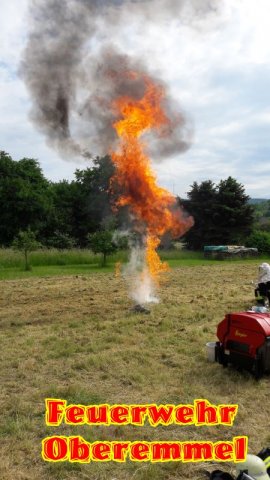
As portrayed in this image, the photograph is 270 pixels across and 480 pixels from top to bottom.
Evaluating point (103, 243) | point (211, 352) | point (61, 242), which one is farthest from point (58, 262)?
point (211, 352)

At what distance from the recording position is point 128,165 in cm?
1272

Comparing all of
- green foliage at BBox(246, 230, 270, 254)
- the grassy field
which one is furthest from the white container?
green foliage at BBox(246, 230, 270, 254)

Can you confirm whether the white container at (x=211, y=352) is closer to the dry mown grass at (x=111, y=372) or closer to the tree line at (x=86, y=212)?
the dry mown grass at (x=111, y=372)

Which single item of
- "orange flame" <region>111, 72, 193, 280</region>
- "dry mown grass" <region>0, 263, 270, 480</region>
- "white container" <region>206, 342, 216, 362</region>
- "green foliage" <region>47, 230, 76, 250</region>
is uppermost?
"orange flame" <region>111, 72, 193, 280</region>

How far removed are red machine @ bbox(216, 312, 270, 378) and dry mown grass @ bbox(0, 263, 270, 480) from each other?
0.29 m

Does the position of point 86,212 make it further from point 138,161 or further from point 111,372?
point 111,372

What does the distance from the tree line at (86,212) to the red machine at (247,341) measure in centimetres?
3662

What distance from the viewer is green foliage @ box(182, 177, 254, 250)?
150 feet

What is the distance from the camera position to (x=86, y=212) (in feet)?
161

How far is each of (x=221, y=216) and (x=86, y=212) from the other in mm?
15759

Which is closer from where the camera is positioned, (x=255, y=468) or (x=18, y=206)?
(x=255, y=468)

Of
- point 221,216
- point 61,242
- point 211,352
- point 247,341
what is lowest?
point 211,352

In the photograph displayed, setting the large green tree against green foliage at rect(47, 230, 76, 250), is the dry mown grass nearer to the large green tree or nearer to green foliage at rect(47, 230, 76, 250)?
green foliage at rect(47, 230, 76, 250)

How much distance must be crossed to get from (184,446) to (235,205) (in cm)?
4348
